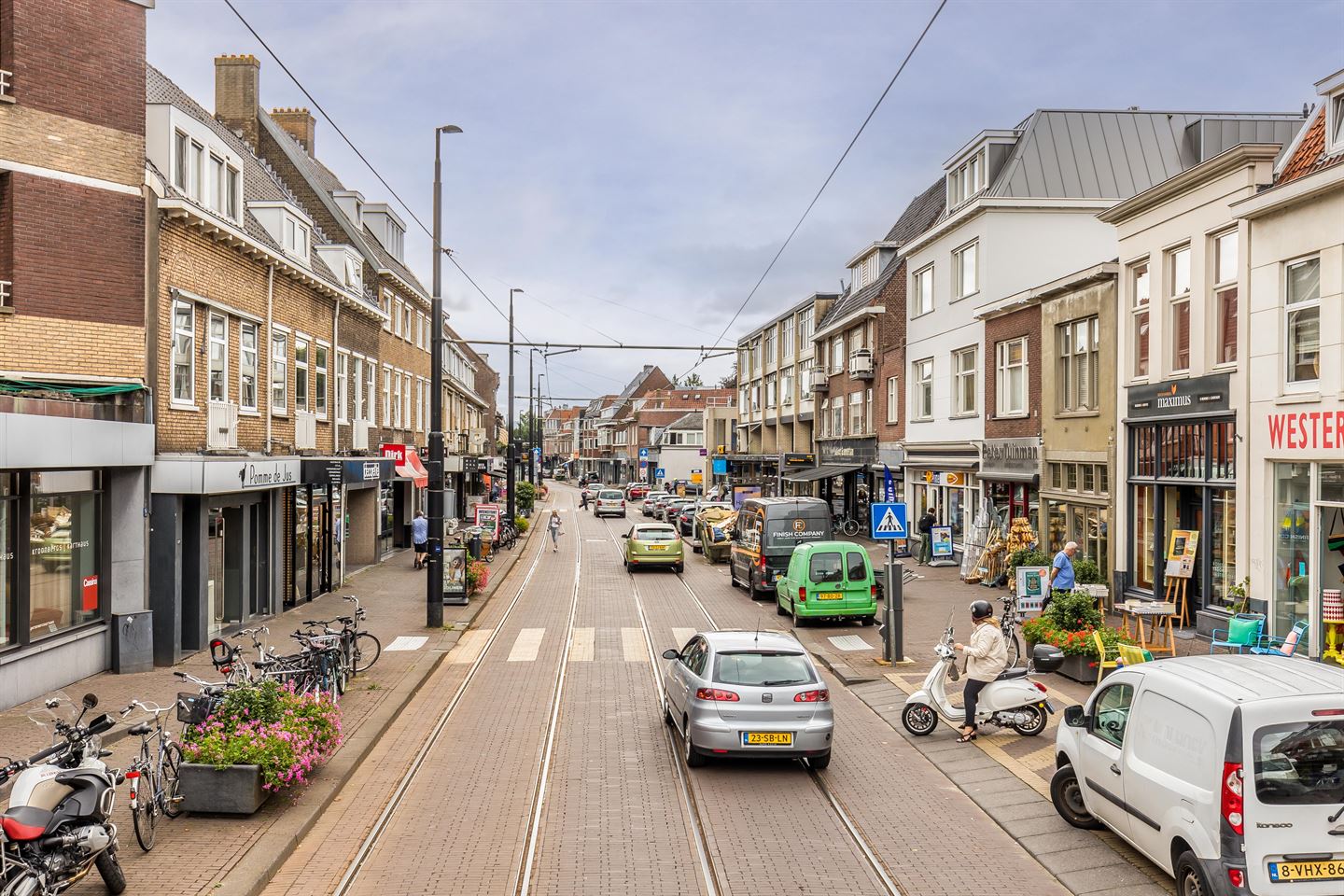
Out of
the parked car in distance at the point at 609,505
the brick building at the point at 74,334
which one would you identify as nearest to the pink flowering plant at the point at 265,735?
the brick building at the point at 74,334

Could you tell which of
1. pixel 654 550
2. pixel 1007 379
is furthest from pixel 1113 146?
pixel 654 550

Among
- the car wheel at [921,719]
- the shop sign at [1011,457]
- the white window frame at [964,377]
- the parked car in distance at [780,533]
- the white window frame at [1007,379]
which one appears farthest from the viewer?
the white window frame at [964,377]

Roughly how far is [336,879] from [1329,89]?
644 inches

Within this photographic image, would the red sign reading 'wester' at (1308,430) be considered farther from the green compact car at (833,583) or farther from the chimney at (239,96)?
the chimney at (239,96)

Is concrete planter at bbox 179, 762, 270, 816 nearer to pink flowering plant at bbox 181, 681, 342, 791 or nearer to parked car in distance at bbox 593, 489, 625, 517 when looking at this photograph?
pink flowering plant at bbox 181, 681, 342, 791

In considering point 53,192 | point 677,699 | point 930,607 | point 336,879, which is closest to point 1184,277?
point 930,607

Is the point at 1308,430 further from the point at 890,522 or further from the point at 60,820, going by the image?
the point at 60,820

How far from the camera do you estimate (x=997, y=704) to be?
1202 cm

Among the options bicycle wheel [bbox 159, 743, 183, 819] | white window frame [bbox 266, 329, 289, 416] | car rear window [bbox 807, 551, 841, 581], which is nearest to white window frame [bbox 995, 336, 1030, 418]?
car rear window [bbox 807, 551, 841, 581]

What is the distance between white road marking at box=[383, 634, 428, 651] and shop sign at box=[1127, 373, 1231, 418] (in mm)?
13786

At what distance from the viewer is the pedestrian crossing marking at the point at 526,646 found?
701 inches

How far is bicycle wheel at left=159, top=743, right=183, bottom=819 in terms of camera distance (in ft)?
29.1

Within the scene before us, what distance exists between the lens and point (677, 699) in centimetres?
1198

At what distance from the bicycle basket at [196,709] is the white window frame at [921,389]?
27207mm
